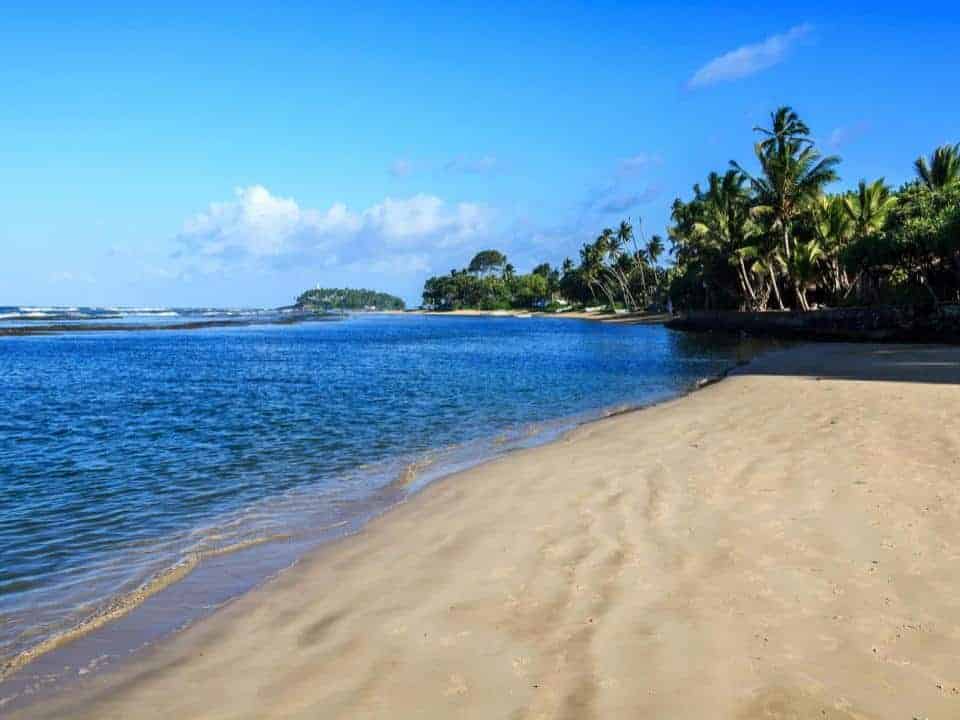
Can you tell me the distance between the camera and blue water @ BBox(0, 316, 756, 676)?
7.70 metres

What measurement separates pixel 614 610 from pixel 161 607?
4.00 m

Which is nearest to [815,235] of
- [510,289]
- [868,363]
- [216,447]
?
[868,363]

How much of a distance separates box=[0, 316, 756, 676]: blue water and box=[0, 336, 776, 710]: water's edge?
21 cm

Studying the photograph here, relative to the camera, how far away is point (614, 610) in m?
5.33

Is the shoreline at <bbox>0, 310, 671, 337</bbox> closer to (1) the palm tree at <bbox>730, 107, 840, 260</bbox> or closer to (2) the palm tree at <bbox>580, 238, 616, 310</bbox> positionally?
(2) the palm tree at <bbox>580, 238, 616, 310</bbox>

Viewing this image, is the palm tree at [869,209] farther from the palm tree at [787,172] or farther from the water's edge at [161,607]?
the water's edge at [161,607]

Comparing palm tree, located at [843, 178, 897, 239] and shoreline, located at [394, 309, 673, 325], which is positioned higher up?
palm tree, located at [843, 178, 897, 239]

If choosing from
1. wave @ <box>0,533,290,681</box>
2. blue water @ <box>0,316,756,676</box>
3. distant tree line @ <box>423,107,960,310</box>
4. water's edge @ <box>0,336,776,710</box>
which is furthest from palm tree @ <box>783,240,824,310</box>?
wave @ <box>0,533,290,681</box>

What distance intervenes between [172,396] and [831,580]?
21.5 meters

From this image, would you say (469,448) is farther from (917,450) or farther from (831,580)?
(831,580)

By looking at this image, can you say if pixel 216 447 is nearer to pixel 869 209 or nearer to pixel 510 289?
pixel 869 209

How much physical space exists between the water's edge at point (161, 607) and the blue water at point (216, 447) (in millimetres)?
205

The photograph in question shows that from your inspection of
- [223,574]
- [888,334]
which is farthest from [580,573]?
[888,334]

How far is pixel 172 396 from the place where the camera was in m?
22.9
